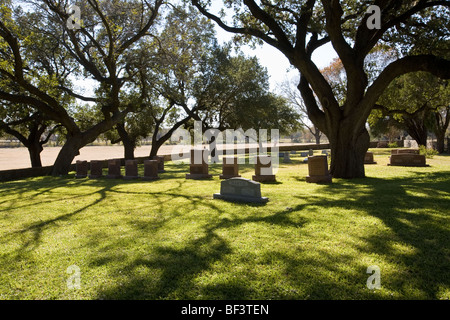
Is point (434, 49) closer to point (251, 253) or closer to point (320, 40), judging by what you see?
point (320, 40)

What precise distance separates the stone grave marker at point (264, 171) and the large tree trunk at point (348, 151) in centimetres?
302

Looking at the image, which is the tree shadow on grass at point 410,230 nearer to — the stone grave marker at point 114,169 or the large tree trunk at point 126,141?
the stone grave marker at point 114,169

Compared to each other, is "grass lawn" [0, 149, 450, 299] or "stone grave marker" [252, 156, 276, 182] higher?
"stone grave marker" [252, 156, 276, 182]

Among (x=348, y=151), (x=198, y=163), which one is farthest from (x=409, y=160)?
(x=198, y=163)

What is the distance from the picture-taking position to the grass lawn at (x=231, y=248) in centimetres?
317

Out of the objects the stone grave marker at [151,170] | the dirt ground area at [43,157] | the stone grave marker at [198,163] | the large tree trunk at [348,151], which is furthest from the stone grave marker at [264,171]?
the dirt ground area at [43,157]

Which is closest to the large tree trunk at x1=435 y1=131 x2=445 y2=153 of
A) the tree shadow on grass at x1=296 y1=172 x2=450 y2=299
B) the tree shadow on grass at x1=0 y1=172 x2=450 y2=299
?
the tree shadow on grass at x1=296 y1=172 x2=450 y2=299

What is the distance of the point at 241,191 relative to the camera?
7.80 m

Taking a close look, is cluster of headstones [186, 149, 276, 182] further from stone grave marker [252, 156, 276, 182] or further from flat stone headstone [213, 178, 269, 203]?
flat stone headstone [213, 178, 269, 203]

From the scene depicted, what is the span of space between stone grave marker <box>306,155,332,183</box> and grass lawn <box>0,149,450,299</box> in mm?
3251

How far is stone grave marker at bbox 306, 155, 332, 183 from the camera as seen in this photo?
11.0 meters

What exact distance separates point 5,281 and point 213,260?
2575 mm
